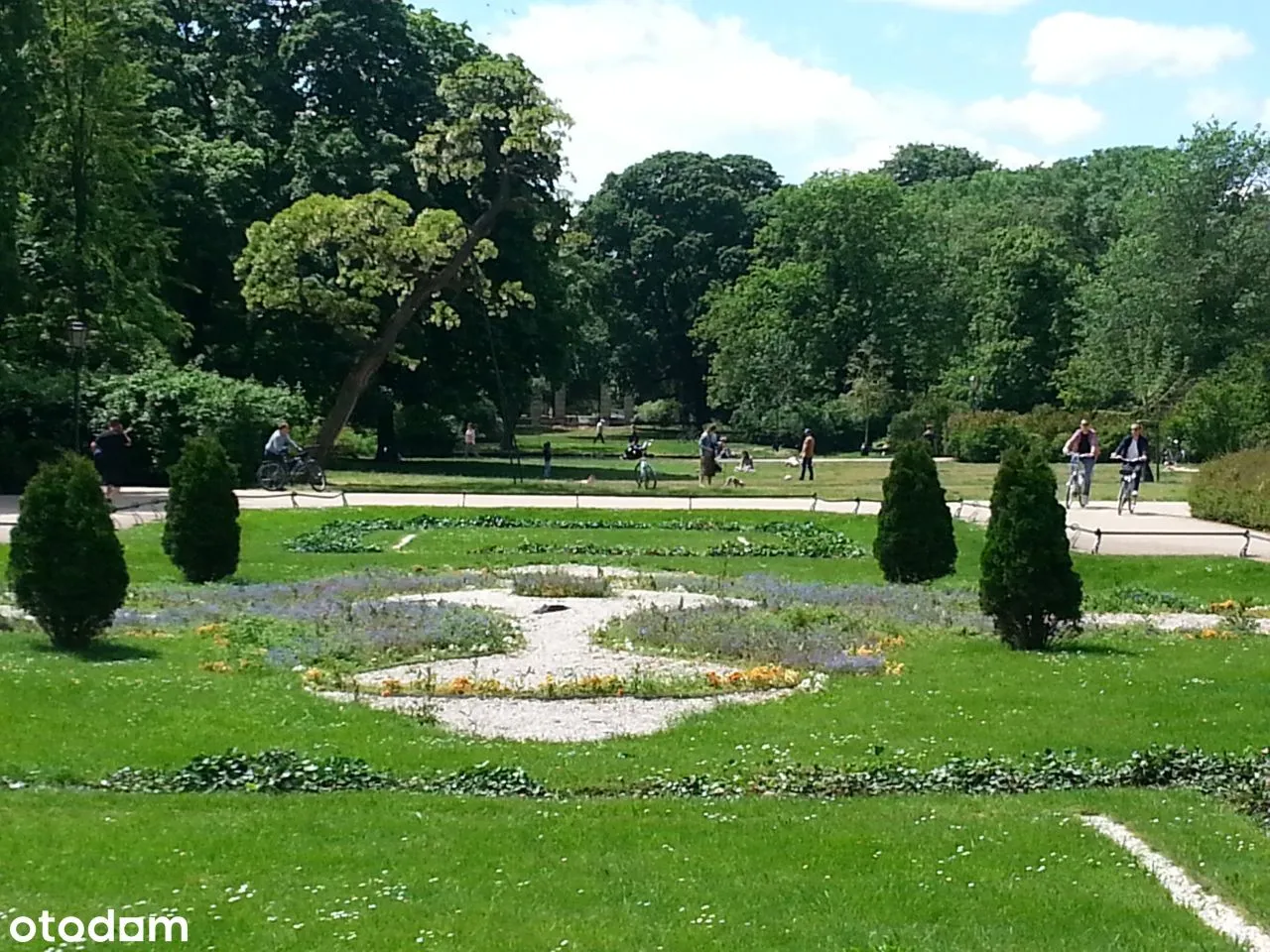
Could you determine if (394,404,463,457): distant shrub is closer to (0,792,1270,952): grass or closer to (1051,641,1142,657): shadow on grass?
(1051,641,1142,657): shadow on grass

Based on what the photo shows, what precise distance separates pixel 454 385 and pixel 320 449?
12.3 meters

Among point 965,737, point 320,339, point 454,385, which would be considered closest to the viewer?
point 965,737

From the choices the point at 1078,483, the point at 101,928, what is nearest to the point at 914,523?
the point at 1078,483

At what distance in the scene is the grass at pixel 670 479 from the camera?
35.2m

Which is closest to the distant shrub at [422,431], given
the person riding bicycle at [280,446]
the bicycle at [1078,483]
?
the person riding bicycle at [280,446]

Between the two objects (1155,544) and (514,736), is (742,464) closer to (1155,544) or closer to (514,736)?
(1155,544)

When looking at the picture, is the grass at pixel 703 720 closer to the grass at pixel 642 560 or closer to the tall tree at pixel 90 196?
the grass at pixel 642 560

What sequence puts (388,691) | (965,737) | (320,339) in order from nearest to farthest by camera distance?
(965,737)
(388,691)
(320,339)

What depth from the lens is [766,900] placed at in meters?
6.47

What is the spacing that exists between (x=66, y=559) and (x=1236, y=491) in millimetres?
20741

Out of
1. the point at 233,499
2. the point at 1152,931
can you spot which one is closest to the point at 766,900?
the point at 1152,931

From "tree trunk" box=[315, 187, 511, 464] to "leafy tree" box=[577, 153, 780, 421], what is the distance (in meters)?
48.3

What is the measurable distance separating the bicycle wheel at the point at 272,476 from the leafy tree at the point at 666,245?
177ft

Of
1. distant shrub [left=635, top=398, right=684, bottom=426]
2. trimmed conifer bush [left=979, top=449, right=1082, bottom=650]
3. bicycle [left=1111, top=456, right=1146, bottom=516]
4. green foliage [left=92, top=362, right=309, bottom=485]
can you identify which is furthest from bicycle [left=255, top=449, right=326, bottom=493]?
distant shrub [left=635, top=398, right=684, bottom=426]
